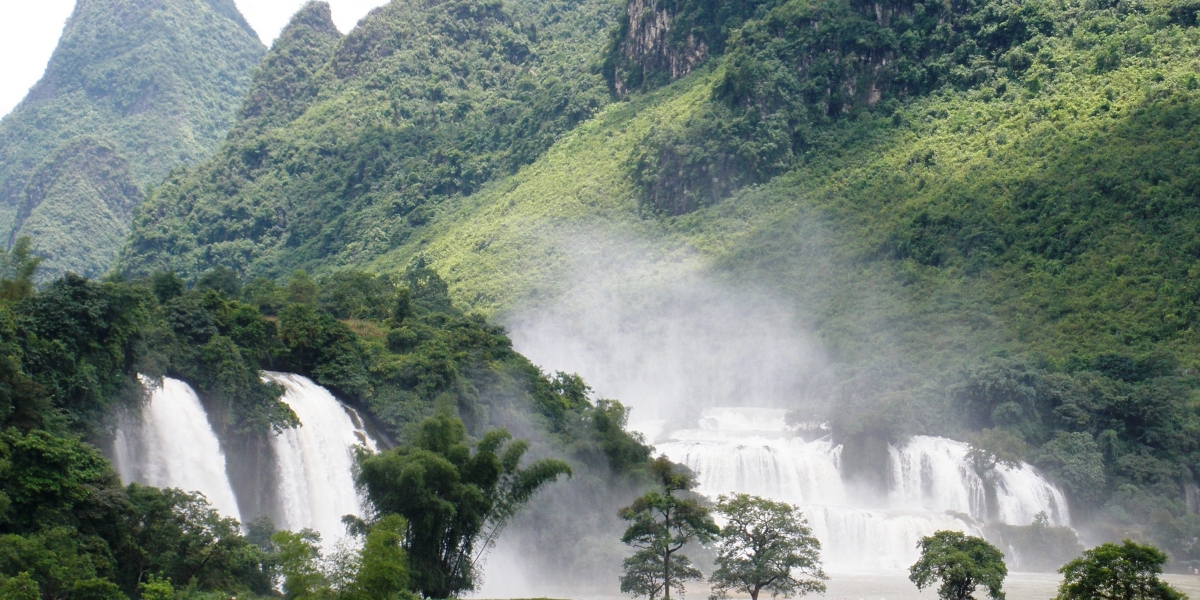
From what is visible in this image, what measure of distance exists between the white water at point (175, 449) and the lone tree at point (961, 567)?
22.6 m

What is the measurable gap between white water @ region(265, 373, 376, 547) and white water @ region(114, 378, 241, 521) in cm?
272

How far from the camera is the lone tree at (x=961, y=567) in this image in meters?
45.4

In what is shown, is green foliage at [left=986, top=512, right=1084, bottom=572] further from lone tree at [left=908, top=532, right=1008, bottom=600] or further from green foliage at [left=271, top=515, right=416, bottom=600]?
green foliage at [left=271, top=515, right=416, bottom=600]

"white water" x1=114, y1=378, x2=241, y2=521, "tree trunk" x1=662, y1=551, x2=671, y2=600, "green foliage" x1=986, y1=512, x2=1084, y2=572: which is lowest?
"tree trunk" x1=662, y1=551, x2=671, y2=600

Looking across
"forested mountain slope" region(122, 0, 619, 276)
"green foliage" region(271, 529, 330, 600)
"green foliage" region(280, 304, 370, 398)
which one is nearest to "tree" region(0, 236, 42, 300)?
"green foliage" region(280, 304, 370, 398)

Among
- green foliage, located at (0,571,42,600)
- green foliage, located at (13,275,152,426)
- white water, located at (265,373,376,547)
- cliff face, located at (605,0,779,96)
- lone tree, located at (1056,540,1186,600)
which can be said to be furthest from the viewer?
cliff face, located at (605,0,779,96)

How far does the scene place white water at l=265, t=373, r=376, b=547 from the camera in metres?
50.8

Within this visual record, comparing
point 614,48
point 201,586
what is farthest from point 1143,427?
point 614,48

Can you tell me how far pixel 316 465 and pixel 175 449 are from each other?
6536mm

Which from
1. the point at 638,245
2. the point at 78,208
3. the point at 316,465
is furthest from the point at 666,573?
the point at 78,208

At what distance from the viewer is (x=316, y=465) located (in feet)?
172

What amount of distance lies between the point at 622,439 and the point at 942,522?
1738cm

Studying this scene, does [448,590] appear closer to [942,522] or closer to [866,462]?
[942,522]

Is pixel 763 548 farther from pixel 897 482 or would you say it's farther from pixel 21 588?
pixel 897 482
